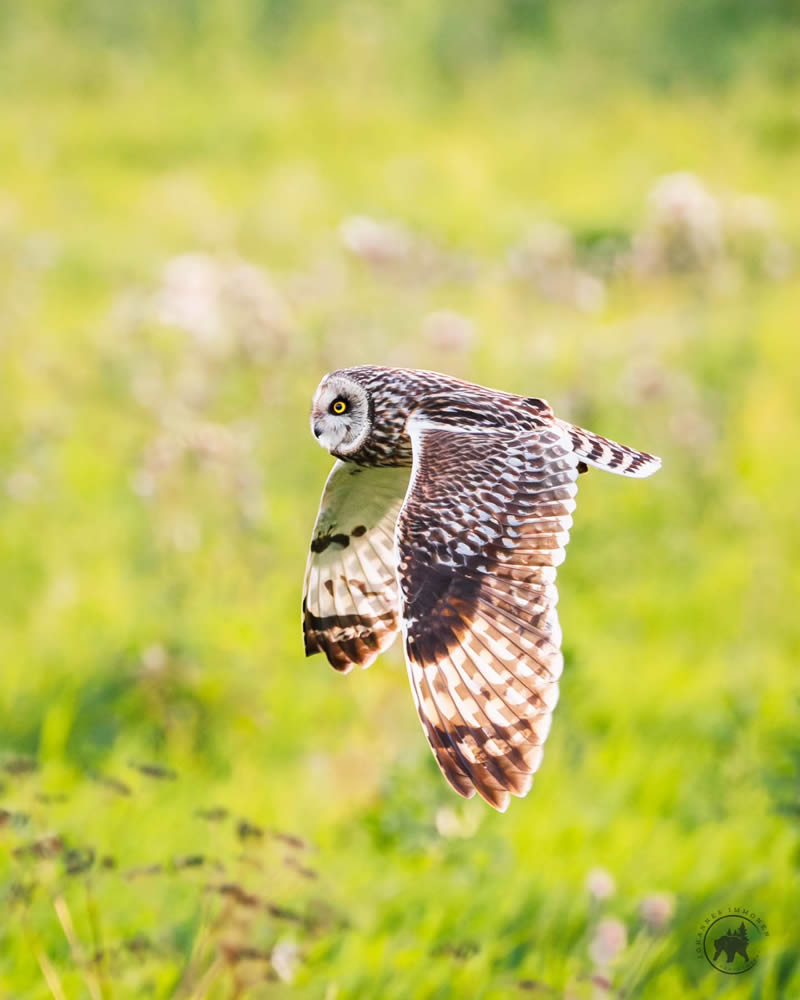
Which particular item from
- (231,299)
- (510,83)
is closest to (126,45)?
(510,83)

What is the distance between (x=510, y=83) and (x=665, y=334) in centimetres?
899

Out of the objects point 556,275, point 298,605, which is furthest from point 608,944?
point 556,275

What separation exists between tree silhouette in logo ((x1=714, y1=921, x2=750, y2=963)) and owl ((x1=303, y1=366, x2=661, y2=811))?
1.53 metres

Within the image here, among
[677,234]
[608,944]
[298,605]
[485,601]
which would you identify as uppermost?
[677,234]

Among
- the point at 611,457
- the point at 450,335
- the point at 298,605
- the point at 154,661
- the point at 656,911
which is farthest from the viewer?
the point at 298,605

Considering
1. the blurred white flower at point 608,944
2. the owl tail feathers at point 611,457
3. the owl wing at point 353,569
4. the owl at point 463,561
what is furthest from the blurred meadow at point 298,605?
the owl tail feathers at point 611,457

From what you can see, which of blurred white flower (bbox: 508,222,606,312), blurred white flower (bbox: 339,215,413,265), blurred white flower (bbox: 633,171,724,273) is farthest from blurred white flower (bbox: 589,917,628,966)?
blurred white flower (bbox: 633,171,724,273)

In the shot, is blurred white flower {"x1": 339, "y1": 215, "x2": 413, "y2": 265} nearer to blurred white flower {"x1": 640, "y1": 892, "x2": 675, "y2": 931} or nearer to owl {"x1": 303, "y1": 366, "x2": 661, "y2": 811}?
owl {"x1": 303, "y1": 366, "x2": 661, "y2": 811}

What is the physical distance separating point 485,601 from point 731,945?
189 cm

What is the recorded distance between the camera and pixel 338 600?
9.98 feet

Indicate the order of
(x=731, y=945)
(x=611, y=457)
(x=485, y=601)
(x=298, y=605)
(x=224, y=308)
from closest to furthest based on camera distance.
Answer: (x=485, y=601)
(x=611, y=457)
(x=731, y=945)
(x=224, y=308)
(x=298, y=605)

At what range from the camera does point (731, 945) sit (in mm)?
3766

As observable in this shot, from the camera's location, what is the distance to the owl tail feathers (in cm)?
267

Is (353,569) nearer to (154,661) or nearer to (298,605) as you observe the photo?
(154,661)
